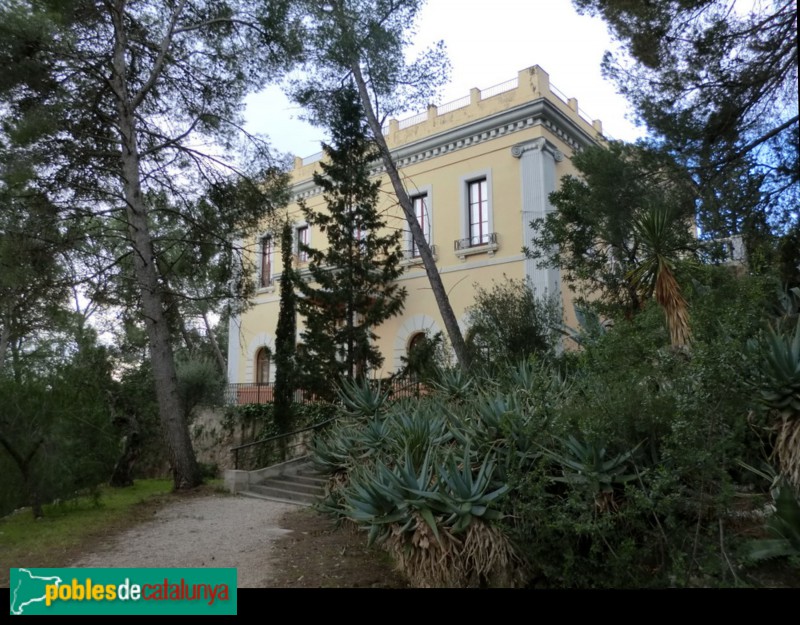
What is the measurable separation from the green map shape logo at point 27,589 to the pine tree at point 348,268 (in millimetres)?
9460

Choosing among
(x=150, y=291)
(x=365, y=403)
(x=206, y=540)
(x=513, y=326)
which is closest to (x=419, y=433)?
(x=365, y=403)

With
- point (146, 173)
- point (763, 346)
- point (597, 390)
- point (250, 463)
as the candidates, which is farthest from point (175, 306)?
point (763, 346)

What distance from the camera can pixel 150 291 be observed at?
452 inches

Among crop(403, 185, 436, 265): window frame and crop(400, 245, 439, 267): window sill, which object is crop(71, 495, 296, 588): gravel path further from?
crop(403, 185, 436, 265): window frame

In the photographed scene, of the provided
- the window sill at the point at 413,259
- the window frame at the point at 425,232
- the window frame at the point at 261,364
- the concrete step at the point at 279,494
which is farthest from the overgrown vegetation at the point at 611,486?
the window frame at the point at 261,364

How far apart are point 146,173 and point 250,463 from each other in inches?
300

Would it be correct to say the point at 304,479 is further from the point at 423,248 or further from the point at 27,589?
the point at 27,589

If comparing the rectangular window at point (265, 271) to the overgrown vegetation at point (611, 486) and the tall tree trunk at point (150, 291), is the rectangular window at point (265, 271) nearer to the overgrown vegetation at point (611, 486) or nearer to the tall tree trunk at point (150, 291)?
the tall tree trunk at point (150, 291)

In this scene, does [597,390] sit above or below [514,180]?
below

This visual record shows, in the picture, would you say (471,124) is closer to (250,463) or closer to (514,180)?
(514,180)

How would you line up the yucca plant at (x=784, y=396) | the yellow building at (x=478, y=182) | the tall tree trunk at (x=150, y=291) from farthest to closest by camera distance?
1. the yellow building at (x=478, y=182)
2. the tall tree trunk at (x=150, y=291)
3. the yucca plant at (x=784, y=396)

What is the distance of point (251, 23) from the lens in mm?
12688

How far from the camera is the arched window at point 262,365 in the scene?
23500 millimetres

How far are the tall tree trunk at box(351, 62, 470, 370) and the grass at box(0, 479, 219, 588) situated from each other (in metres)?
5.68
